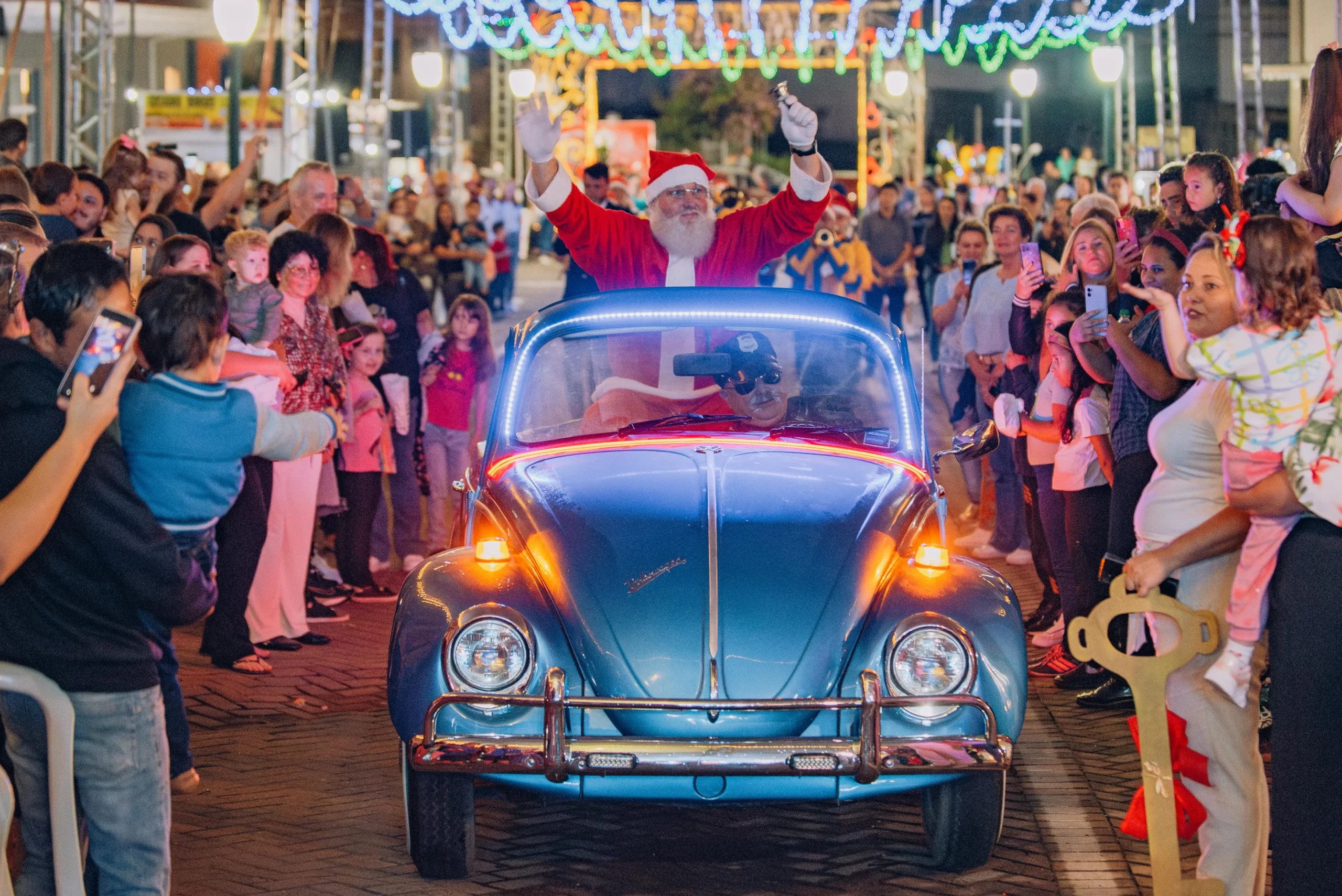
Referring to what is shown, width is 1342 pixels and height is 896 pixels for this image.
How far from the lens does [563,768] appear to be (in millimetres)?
4512

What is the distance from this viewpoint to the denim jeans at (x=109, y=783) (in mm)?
3691

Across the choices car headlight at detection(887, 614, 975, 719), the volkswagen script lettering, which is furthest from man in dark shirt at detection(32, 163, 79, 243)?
car headlight at detection(887, 614, 975, 719)

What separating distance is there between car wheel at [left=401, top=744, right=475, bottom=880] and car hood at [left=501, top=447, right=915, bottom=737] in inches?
22.1

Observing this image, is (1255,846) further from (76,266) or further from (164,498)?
(76,266)

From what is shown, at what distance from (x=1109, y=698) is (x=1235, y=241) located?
318cm

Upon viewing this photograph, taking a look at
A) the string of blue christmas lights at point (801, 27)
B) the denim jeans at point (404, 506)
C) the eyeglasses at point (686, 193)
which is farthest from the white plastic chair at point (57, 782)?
the string of blue christmas lights at point (801, 27)

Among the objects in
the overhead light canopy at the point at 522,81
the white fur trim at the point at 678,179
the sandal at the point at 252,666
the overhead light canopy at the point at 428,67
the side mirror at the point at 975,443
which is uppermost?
the overhead light canopy at the point at 522,81

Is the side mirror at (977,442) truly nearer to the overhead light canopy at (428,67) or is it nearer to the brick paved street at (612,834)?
the brick paved street at (612,834)

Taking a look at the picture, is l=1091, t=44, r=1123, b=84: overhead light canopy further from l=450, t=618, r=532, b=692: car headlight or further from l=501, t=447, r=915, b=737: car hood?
l=450, t=618, r=532, b=692: car headlight

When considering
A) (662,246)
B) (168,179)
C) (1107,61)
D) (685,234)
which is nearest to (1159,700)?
(685,234)

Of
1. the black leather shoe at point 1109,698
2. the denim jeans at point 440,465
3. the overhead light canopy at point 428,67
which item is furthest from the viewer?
A: the overhead light canopy at point 428,67

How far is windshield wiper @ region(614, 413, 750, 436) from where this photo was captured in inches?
238

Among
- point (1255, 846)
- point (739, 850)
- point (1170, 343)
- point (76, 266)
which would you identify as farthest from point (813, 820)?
point (76, 266)

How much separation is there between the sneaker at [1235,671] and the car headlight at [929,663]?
70 cm
